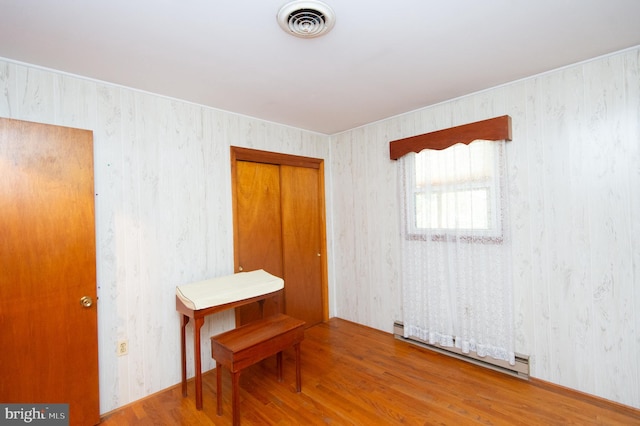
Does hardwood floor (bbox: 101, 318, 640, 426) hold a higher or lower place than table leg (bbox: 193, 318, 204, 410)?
lower

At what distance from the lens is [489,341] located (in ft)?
8.40

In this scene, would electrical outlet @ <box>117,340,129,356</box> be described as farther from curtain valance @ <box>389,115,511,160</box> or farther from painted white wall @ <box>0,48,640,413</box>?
curtain valance @ <box>389,115,511,160</box>

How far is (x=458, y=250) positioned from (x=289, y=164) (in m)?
2.04

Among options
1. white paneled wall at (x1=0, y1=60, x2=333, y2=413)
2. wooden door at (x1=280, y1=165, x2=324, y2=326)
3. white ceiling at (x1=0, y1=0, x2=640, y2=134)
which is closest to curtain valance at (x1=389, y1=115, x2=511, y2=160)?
white ceiling at (x1=0, y1=0, x2=640, y2=134)

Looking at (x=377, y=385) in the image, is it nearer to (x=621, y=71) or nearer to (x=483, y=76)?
(x=483, y=76)

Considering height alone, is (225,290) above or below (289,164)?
below

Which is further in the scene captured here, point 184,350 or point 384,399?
point 184,350

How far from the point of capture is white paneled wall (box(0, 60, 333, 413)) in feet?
6.79

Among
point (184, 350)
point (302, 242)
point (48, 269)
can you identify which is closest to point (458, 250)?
point (302, 242)

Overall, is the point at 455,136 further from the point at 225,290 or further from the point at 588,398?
the point at 225,290

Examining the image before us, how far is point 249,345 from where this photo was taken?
200 centimetres

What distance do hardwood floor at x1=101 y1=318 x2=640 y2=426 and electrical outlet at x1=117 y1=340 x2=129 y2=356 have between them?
0.40m

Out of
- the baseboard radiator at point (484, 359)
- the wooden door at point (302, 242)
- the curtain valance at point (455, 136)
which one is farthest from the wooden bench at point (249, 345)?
the curtain valance at point (455, 136)

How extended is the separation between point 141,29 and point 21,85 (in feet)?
3.33
